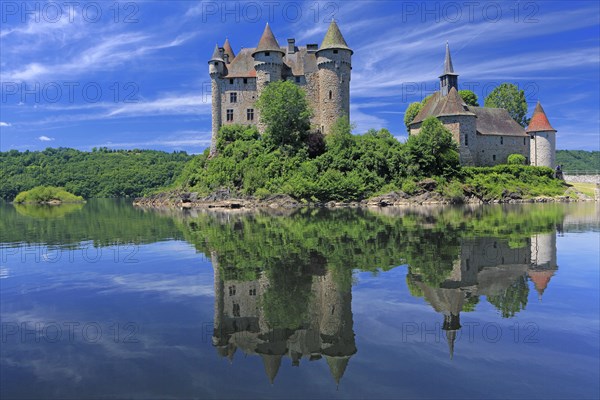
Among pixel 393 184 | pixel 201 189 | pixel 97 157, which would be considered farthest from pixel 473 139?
pixel 97 157

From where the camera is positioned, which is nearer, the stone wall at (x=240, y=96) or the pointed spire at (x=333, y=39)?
the pointed spire at (x=333, y=39)

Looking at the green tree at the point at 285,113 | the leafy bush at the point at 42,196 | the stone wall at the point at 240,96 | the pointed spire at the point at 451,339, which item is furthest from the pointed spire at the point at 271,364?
the leafy bush at the point at 42,196

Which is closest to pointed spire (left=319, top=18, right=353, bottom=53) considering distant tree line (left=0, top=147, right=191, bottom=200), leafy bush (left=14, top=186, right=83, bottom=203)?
leafy bush (left=14, top=186, right=83, bottom=203)

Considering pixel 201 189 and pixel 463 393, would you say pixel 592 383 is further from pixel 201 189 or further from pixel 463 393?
pixel 201 189

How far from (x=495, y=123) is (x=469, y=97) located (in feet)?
27.8

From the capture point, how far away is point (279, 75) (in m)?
64.2

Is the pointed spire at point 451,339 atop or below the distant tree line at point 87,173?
Result: below

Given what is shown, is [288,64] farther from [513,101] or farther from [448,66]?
[513,101]

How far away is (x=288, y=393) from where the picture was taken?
5980mm

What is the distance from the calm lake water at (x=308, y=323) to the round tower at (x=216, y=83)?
52.1 meters

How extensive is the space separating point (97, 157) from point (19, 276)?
16823cm

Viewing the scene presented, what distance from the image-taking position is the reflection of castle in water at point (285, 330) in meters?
7.25

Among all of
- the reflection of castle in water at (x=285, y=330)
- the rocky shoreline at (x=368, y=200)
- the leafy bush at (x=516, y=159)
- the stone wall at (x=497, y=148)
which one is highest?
the stone wall at (x=497, y=148)

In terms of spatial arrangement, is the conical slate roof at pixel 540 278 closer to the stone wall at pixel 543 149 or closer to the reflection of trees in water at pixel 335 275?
the reflection of trees in water at pixel 335 275
